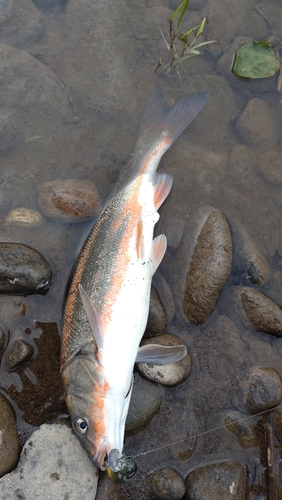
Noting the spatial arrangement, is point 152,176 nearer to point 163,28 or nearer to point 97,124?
point 97,124

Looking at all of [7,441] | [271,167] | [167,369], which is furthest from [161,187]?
[7,441]

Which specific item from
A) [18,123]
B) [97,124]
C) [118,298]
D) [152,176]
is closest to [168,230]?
[152,176]

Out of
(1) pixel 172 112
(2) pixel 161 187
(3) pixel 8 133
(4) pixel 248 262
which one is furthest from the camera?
(3) pixel 8 133

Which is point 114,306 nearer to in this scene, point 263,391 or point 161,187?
point 161,187

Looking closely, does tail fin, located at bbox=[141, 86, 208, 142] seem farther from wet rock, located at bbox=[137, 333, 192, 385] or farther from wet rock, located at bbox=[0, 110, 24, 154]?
wet rock, located at bbox=[137, 333, 192, 385]

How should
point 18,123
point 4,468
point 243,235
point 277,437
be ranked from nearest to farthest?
1. point 4,468
2. point 277,437
3. point 243,235
4. point 18,123

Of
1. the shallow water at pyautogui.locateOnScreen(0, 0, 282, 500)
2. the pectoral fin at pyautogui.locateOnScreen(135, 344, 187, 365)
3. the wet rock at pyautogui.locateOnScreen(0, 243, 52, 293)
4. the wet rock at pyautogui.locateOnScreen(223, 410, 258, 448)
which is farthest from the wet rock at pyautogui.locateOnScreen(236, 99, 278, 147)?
the wet rock at pyautogui.locateOnScreen(223, 410, 258, 448)

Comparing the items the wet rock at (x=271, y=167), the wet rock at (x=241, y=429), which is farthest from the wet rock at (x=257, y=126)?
the wet rock at (x=241, y=429)
